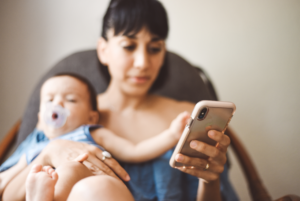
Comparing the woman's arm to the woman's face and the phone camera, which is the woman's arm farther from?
the woman's face

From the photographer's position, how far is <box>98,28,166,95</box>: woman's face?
2.08ft

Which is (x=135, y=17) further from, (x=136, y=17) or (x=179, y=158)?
(x=179, y=158)

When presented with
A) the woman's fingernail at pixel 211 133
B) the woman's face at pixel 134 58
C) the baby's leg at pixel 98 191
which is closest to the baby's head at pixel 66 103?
the woman's face at pixel 134 58

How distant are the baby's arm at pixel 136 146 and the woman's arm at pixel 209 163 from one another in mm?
92

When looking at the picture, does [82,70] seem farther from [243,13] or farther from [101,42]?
[243,13]

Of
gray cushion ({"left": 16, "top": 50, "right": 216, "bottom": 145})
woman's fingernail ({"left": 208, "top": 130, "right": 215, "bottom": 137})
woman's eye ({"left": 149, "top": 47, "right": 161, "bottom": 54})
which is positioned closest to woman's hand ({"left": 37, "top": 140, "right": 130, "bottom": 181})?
woman's fingernail ({"left": 208, "top": 130, "right": 215, "bottom": 137})

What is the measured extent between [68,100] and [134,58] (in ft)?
0.69

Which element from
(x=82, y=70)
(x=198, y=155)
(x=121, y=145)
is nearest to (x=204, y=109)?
(x=198, y=155)

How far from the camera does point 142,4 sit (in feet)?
2.21

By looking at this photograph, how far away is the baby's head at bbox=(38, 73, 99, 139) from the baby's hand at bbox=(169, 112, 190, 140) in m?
0.24

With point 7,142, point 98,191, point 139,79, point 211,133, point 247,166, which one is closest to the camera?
point 98,191

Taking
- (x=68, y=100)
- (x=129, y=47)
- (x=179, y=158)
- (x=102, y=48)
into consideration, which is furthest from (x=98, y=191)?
(x=102, y=48)

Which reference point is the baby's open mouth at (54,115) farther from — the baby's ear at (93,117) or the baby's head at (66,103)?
the baby's ear at (93,117)

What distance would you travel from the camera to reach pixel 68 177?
1.39ft
